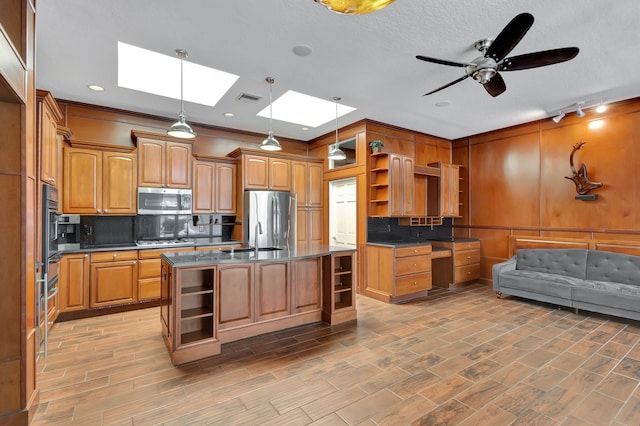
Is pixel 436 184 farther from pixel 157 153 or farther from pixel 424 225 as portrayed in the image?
pixel 157 153

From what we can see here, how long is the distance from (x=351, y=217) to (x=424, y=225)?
4.89 ft

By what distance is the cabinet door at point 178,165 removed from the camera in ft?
15.6

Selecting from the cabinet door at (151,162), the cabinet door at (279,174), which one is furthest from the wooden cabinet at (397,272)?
the cabinet door at (151,162)

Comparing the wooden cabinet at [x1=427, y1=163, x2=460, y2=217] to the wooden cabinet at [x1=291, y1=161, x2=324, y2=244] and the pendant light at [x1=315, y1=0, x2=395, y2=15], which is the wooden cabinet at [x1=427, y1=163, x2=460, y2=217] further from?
the pendant light at [x1=315, y1=0, x2=395, y2=15]

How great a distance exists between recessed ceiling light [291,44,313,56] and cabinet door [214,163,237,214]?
2887 mm

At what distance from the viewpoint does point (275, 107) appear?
4.67m

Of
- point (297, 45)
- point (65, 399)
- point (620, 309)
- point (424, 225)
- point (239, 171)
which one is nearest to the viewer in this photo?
point (65, 399)

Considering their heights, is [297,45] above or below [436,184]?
above

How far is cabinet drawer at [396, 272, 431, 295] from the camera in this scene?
15.8 ft

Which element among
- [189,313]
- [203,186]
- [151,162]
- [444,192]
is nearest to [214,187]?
[203,186]

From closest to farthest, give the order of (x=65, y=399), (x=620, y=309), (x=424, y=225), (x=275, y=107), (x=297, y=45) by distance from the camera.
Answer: (x=65, y=399) < (x=297, y=45) < (x=620, y=309) < (x=275, y=107) < (x=424, y=225)

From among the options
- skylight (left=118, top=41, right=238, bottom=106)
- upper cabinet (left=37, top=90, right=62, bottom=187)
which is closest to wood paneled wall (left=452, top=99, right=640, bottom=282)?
skylight (left=118, top=41, right=238, bottom=106)

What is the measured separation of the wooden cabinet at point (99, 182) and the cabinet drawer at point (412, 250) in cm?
414

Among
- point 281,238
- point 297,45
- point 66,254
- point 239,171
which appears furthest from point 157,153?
point 297,45
